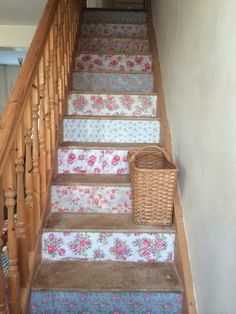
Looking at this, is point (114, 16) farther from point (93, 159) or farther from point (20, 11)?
point (93, 159)

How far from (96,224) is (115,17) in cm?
270

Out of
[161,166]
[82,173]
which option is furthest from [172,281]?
[82,173]

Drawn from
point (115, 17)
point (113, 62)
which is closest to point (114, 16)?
point (115, 17)

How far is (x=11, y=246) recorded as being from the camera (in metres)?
1.21

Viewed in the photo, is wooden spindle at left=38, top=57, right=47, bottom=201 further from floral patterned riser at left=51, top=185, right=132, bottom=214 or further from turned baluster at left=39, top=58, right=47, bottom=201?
floral patterned riser at left=51, top=185, right=132, bottom=214

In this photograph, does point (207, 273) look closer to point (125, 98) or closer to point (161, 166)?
point (161, 166)

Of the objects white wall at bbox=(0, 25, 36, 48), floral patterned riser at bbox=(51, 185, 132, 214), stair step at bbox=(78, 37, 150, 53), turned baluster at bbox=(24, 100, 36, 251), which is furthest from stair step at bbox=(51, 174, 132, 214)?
white wall at bbox=(0, 25, 36, 48)

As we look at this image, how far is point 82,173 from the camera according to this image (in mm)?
2035

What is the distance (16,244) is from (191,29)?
1.30m

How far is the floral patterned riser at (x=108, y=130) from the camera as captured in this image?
7.26 ft

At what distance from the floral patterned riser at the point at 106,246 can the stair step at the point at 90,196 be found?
0.82 ft

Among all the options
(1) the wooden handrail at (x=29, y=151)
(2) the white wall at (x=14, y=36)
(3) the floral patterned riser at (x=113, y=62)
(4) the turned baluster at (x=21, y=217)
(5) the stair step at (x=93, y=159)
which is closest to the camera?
(1) the wooden handrail at (x=29, y=151)

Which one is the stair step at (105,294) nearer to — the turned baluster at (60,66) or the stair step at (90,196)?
the stair step at (90,196)

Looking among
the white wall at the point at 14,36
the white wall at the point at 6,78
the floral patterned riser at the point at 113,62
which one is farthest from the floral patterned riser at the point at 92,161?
the white wall at the point at 6,78
